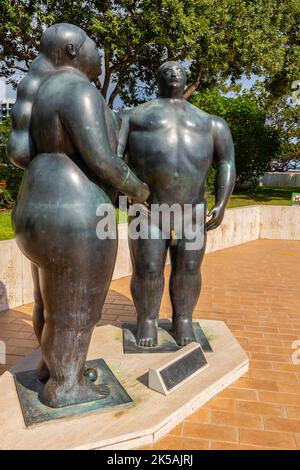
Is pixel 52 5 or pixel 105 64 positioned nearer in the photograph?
pixel 52 5

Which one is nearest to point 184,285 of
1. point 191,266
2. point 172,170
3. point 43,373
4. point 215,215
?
point 191,266

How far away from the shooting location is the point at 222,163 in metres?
3.21

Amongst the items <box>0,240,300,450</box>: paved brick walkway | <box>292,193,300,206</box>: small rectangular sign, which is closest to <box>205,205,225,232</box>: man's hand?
<box>0,240,300,450</box>: paved brick walkway

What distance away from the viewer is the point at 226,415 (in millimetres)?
2699

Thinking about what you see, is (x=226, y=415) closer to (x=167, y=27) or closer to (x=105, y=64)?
(x=167, y=27)

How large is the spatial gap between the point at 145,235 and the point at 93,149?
126cm

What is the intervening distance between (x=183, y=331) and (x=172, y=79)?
6.32 feet

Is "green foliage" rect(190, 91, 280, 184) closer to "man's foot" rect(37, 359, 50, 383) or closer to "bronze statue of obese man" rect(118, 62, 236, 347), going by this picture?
"bronze statue of obese man" rect(118, 62, 236, 347)

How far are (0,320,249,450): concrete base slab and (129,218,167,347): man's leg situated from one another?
0.22 meters

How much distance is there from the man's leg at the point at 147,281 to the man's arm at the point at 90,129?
1.16 metres

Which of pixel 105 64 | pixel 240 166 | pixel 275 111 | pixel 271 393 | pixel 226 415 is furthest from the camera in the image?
pixel 275 111

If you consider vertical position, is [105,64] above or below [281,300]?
above

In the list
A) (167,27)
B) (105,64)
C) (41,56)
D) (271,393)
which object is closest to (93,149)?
(41,56)

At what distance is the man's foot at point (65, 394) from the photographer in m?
2.38
